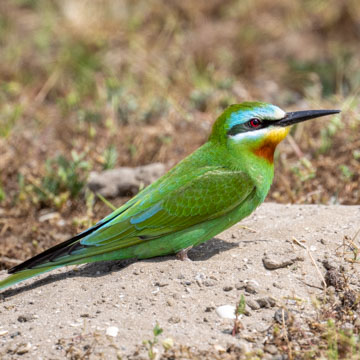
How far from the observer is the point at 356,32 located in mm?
7152

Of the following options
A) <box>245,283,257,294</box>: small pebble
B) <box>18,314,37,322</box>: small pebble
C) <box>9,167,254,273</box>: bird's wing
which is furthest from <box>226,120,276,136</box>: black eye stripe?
<box>18,314,37,322</box>: small pebble

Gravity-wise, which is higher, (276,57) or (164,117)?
(164,117)

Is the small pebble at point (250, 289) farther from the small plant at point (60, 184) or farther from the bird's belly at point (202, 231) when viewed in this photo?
the small plant at point (60, 184)

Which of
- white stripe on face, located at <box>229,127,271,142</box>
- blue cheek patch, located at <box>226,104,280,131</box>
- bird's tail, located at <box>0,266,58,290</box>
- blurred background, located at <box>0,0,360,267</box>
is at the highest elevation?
blue cheek patch, located at <box>226,104,280,131</box>

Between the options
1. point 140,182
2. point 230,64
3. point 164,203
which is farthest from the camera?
point 230,64

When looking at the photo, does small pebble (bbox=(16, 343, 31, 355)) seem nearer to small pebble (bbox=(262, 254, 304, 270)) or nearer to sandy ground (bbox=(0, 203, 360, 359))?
sandy ground (bbox=(0, 203, 360, 359))

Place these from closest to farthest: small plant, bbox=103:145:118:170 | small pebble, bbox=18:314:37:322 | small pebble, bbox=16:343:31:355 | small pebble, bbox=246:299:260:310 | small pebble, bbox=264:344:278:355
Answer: small pebble, bbox=264:344:278:355, small pebble, bbox=16:343:31:355, small pebble, bbox=246:299:260:310, small pebble, bbox=18:314:37:322, small plant, bbox=103:145:118:170

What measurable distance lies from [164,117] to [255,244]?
249cm

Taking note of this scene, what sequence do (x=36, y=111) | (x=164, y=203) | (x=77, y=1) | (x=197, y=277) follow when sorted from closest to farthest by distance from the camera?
(x=197, y=277) < (x=164, y=203) < (x=36, y=111) < (x=77, y=1)

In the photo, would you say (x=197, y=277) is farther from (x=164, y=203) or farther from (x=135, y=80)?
(x=135, y=80)

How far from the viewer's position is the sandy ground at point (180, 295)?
2.64m

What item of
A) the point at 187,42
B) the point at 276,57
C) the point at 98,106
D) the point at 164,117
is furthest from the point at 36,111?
the point at 276,57

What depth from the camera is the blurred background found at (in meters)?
4.52

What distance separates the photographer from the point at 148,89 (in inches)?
239
